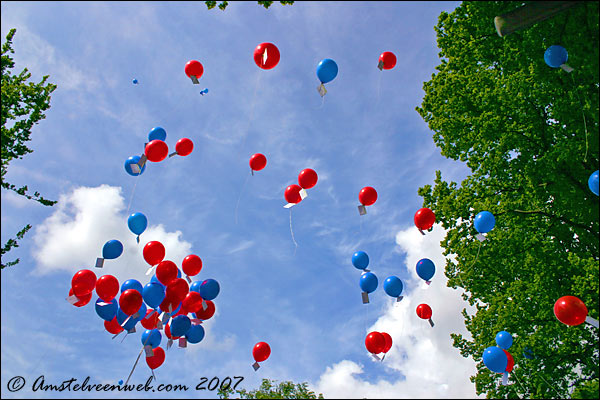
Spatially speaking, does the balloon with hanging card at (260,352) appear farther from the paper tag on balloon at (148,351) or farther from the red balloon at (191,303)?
the paper tag on balloon at (148,351)

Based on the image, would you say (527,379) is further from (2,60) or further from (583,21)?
(2,60)

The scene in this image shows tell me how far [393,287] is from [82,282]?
6238 millimetres

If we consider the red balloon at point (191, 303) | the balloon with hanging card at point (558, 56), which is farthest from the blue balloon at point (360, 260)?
the balloon with hanging card at point (558, 56)

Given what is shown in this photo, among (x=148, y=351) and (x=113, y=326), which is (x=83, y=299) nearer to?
(x=113, y=326)

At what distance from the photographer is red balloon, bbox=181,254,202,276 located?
8.12 metres

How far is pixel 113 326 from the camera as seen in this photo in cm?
764

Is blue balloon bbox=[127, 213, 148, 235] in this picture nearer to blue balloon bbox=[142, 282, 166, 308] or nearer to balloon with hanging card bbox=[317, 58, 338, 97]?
blue balloon bbox=[142, 282, 166, 308]

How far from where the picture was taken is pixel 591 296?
6473 millimetres

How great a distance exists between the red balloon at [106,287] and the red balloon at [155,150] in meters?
2.51

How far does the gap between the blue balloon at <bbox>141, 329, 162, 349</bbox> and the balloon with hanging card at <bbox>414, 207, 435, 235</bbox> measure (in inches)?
230

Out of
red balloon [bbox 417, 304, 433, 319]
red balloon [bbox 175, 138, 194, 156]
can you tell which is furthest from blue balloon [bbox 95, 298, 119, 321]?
red balloon [bbox 417, 304, 433, 319]

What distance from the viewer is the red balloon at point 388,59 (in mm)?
7777

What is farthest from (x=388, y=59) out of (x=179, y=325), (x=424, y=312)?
(x=179, y=325)

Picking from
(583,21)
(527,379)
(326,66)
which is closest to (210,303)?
(326,66)
